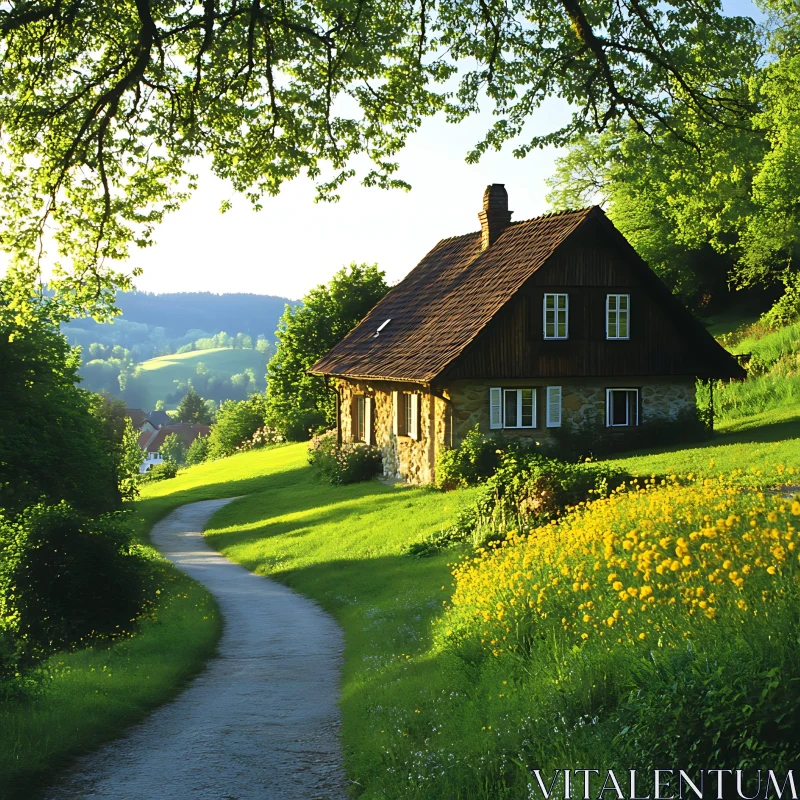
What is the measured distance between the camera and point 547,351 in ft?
103

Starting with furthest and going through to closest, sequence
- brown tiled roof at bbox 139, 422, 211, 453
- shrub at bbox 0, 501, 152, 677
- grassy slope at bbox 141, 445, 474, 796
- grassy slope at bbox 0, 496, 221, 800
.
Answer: brown tiled roof at bbox 139, 422, 211, 453 → shrub at bbox 0, 501, 152, 677 → grassy slope at bbox 141, 445, 474, 796 → grassy slope at bbox 0, 496, 221, 800

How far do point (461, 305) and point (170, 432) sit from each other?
418ft

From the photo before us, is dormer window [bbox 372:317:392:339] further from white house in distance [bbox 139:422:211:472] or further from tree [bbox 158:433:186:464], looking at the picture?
white house in distance [bbox 139:422:211:472]

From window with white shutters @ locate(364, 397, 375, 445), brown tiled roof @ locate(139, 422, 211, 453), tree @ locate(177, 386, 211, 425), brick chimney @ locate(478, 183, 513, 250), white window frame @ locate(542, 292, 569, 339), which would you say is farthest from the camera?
tree @ locate(177, 386, 211, 425)

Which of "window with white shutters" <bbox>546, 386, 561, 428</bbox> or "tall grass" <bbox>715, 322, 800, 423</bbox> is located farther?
"tall grass" <bbox>715, 322, 800, 423</bbox>

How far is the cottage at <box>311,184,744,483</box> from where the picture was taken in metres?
30.7

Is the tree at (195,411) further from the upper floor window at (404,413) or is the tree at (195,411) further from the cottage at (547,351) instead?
the upper floor window at (404,413)

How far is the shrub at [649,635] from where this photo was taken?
5941 mm

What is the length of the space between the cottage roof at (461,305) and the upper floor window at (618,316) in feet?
3.66

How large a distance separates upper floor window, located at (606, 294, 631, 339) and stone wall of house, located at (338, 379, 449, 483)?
6337mm

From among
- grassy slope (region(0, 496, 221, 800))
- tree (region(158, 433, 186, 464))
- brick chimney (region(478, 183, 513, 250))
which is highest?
brick chimney (region(478, 183, 513, 250))

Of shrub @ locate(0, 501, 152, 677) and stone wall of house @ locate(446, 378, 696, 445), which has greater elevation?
stone wall of house @ locate(446, 378, 696, 445)

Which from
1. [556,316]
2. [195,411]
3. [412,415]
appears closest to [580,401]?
[556,316]

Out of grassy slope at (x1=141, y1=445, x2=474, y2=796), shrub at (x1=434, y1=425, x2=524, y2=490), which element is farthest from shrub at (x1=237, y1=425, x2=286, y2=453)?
shrub at (x1=434, y1=425, x2=524, y2=490)
